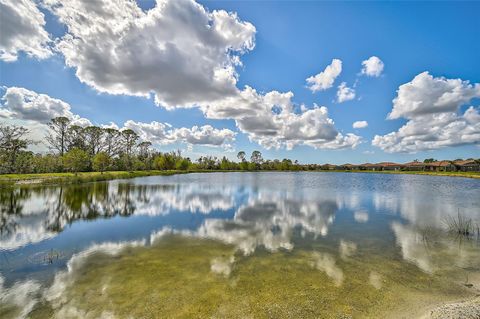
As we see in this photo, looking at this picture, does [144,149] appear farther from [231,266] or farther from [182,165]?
[231,266]

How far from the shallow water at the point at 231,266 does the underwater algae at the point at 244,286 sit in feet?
0.12

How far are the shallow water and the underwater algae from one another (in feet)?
0.12

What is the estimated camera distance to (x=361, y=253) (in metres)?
10.2

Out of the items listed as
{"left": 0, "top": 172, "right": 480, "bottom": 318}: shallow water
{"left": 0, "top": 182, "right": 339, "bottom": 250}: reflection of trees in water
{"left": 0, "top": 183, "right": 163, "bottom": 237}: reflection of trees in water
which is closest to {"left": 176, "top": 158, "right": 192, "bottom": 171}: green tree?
{"left": 0, "top": 182, "right": 339, "bottom": 250}: reflection of trees in water

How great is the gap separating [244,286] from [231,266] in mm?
1662

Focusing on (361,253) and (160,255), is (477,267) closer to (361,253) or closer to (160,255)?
(361,253)

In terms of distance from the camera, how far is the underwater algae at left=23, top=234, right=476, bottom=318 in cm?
592

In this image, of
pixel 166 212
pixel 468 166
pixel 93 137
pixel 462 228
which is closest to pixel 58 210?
pixel 166 212

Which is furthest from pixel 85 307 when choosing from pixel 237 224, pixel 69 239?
pixel 237 224

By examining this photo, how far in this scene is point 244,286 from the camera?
7.12m

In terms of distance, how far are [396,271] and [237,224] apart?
29.5 feet

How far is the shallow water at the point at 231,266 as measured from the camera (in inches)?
241

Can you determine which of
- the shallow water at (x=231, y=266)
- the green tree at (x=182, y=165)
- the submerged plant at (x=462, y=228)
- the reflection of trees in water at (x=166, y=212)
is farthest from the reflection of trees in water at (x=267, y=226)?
the green tree at (x=182, y=165)

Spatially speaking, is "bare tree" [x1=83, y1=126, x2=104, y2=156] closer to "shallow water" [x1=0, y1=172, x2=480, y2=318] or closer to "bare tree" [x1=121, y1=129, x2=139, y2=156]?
"bare tree" [x1=121, y1=129, x2=139, y2=156]
